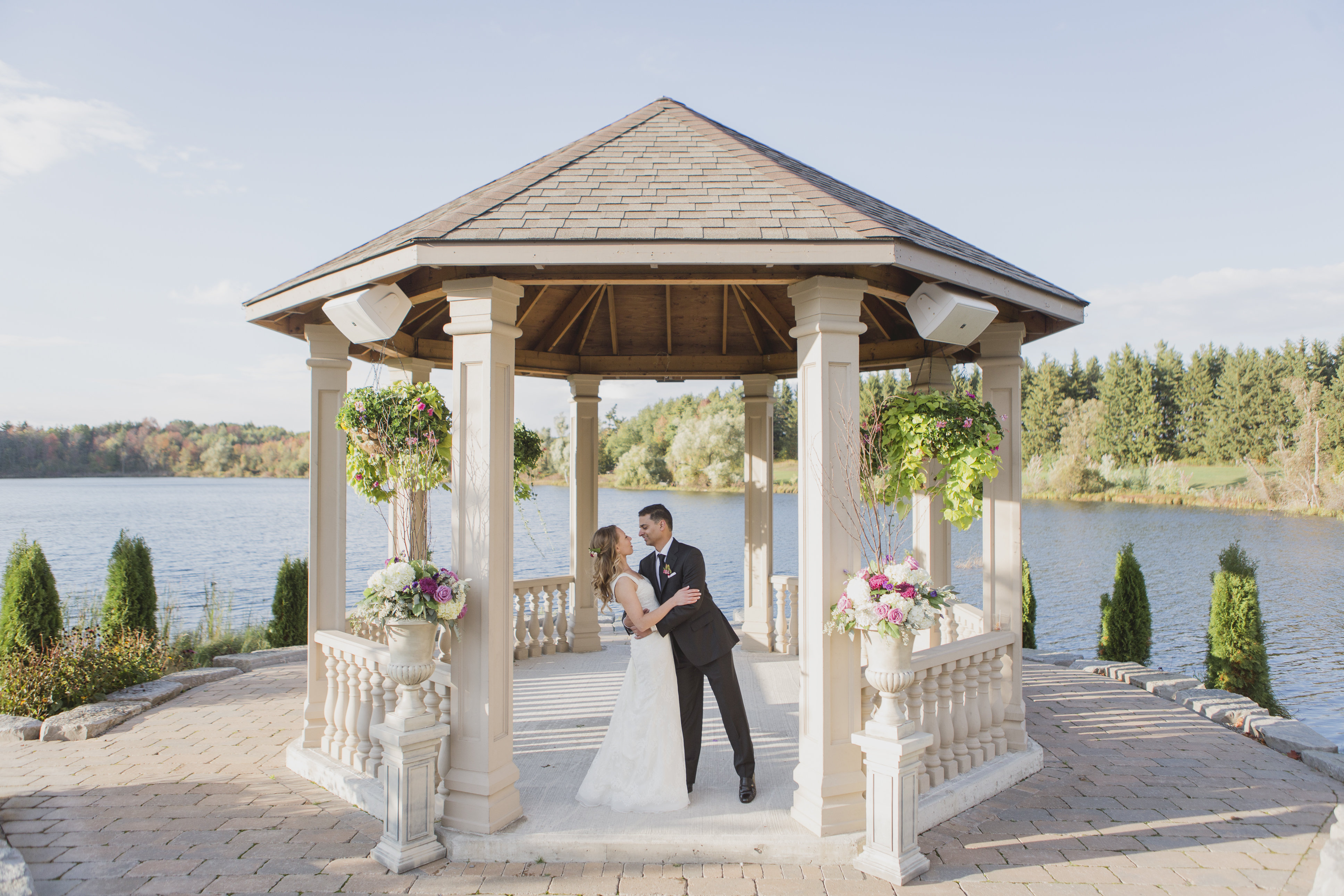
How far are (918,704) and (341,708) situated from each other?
11.8ft

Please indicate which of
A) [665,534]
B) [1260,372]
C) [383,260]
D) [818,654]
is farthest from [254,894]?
[1260,372]

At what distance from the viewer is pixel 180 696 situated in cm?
648

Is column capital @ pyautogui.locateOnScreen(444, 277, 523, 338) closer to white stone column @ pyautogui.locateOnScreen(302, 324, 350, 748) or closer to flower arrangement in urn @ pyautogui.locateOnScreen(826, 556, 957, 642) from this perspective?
white stone column @ pyautogui.locateOnScreen(302, 324, 350, 748)

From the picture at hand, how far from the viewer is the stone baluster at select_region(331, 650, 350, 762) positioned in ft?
14.7

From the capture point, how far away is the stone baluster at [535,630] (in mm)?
7523

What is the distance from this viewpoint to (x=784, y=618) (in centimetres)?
767

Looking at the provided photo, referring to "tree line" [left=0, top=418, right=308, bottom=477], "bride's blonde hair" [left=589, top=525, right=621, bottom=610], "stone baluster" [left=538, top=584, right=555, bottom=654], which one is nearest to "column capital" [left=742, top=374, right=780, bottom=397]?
"stone baluster" [left=538, top=584, right=555, bottom=654]

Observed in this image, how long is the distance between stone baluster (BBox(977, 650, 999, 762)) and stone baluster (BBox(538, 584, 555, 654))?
15.0ft

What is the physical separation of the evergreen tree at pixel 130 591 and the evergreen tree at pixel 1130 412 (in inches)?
1464

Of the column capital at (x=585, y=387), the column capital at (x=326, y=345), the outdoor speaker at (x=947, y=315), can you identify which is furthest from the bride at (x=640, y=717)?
the column capital at (x=585, y=387)

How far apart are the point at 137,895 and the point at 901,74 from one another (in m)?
8.53

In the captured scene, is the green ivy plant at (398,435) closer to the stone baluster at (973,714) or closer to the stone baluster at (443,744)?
the stone baluster at (443,744)

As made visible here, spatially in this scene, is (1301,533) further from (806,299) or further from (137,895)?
(137,895)

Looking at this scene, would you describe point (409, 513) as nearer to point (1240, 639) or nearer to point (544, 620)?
point (544, 620)
